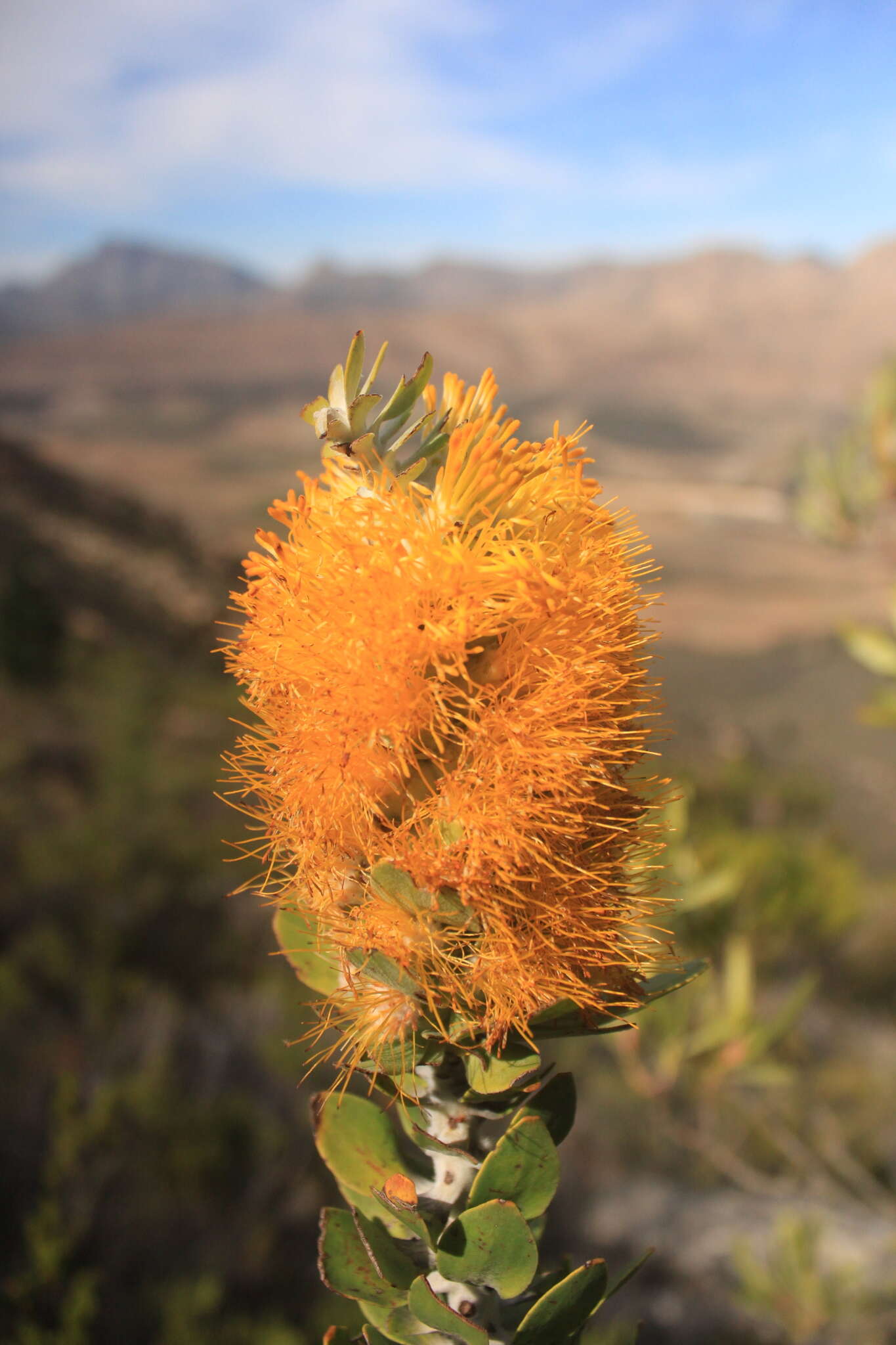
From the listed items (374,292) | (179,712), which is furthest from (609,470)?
(374,292)

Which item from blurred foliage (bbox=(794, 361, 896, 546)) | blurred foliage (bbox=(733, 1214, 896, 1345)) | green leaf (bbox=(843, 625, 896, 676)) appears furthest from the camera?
blurred foliage (bbox=(794, 361, 896, 546))

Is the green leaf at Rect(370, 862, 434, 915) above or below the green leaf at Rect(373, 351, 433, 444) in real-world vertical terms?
below

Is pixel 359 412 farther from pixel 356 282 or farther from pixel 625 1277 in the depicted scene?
pixel 356 282

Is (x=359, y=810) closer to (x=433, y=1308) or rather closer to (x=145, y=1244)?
(x=433, y=1308)

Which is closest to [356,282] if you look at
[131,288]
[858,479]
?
[131,288]

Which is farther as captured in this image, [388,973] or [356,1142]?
[356,1142]

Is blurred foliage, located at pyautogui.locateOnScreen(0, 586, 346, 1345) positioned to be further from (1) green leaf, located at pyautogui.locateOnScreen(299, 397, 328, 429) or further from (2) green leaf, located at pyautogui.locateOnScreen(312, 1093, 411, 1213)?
(1) green leaf, located at pyautogui.locateOnScreen(299, 397, 328, 429)

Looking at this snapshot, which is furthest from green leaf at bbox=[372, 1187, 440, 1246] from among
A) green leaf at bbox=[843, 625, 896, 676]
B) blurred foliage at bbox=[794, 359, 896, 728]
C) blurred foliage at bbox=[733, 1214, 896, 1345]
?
blurred foliage at bbox=[733, 1214, 896, 1345]
